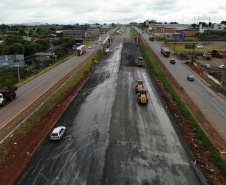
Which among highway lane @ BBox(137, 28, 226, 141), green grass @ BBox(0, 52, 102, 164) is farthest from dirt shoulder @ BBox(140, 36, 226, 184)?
green grass @ BBox(0, 52, 102, 164)

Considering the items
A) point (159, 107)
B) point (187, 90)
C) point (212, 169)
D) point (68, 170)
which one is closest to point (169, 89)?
point (187, 90)

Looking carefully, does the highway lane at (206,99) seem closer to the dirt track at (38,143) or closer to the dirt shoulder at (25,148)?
the dirt track at (38,143)

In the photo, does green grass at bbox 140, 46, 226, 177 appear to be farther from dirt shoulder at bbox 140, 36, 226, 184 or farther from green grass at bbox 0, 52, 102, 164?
green grass at bbox 0, 52, 102, 164

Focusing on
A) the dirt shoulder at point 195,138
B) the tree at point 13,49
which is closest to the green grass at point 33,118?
the dirt shoulder at point 195,138

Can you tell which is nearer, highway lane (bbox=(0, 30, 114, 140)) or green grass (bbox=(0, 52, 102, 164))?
green grass (bbox=(0, 52, 102, 164))

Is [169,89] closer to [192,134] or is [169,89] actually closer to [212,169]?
[192,134]

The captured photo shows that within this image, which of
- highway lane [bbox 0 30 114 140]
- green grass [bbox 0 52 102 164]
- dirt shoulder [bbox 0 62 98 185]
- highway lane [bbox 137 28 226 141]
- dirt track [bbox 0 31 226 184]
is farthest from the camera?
highway lane [bbox 137 28 226 141]

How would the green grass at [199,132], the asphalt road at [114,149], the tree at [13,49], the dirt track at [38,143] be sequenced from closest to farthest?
the asphalt road at [114,149] < the dirt track at [38,143] < the green grass at [199,132] < the tree at [13,49]

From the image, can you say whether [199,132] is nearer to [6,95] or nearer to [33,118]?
[33,118]
